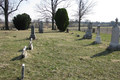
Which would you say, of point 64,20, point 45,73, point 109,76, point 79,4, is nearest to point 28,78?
point 45,73

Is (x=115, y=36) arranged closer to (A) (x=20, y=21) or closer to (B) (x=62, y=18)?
(B) (x=62, y=18)

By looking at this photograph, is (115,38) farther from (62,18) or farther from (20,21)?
(20,21)

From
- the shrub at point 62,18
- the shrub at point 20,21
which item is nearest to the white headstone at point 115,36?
the shrub at point 62,18

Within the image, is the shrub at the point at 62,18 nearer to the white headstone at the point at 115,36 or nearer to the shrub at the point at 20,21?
the shrub at the point at 20,21

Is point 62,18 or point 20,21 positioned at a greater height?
point 62,18

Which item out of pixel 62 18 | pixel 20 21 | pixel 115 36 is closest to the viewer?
pixel 115 36

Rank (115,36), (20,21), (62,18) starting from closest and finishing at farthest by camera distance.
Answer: (115,36) < (62,18) < (20,21)

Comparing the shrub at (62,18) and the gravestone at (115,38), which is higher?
the shrub at (62,18)

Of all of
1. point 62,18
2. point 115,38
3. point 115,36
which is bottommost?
point 115,38

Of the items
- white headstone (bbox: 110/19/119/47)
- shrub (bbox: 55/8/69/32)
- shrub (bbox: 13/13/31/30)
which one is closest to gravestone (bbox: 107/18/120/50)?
white headstone (bbox: 110/19/119/47)

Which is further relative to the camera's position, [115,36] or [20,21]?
[20,21]

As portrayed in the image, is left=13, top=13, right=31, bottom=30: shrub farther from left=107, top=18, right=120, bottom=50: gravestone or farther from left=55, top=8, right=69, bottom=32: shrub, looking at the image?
left=107, top=18, right=120, bottom=50: gravestone

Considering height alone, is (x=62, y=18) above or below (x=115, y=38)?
above

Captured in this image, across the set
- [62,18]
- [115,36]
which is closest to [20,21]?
[62,18]
